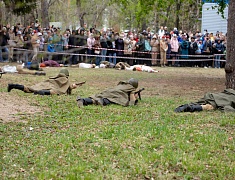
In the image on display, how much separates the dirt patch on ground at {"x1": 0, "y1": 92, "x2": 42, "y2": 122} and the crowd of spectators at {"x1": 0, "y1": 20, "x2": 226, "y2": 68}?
12932mm

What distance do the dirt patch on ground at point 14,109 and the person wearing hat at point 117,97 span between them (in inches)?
51.5

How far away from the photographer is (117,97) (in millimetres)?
11766

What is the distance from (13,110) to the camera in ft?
35.5

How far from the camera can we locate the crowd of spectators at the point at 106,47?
2597cm

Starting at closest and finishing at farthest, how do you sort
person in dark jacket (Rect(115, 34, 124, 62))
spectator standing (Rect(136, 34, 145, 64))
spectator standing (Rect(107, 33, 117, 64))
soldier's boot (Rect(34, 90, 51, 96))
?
soldier's boot (Rect(34, 90, 51, 96)) → spectator standing (Rect(107, 33, 117, 64)) → person in dark jacket (Rect(115, 34, 124, 62)) → spectator standing (Rect(136, 34, 145, 64))

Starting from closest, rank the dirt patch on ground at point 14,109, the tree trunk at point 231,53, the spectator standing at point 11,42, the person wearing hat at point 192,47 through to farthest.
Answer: the dirt patch on ground at point 14,109, the tree trunk at point 231,53, the spectator standing at point 11,42, the person wearing hat at point 192,47

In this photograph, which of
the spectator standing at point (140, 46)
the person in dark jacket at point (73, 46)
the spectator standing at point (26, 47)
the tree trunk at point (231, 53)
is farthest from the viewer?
the spectator standing at point (140, 46)

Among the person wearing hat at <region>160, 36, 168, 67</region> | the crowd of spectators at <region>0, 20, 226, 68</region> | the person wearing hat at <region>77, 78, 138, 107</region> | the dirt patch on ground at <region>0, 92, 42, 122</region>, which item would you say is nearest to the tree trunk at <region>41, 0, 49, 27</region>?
the crowd of spectators at <region>0, 20, 226, 68</region>

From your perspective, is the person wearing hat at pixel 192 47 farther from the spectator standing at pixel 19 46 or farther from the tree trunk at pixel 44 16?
the spectator standing at pixel 19 46

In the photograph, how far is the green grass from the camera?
242 inches

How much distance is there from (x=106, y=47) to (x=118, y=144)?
67.6ft

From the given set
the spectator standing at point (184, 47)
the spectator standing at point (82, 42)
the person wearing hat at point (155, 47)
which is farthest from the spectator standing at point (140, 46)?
the spectator standing at point (82, 42)

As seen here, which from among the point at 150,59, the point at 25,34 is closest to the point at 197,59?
the point at 150,59

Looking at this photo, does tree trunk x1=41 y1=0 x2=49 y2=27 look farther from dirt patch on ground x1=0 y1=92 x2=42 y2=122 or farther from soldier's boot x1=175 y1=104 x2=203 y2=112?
soldier's boot x1=175 y1=104 x2=203 y2=112
